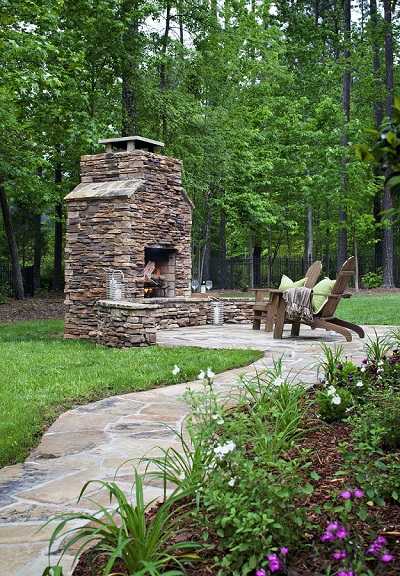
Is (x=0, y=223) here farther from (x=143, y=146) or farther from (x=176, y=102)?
(x=143, y=146)

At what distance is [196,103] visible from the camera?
16047 millimetres

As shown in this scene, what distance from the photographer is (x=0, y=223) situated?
80.3 feet

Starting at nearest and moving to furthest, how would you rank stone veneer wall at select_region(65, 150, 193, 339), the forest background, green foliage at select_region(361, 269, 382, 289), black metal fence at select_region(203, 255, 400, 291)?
1. stone veneer wall at select_region(65, 150, 193, 339)
2. the forest background
3. green foliage at select_region(361, 269, 382, 289)
4. black metal fence at select_region(203, 255, 400, 291)

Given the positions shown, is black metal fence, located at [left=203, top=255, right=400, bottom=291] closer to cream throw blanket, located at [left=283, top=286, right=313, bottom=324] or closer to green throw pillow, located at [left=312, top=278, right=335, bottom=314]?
green throw pillow, located at [left=312, top=278, right=335, bottom=314]

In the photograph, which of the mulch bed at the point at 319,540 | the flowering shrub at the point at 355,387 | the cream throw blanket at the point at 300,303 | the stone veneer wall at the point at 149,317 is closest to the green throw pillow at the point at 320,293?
the cream throw blanket at the point at 300,303

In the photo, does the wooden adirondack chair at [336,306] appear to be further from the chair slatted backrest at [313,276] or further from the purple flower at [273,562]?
the purple flower at [273,562]

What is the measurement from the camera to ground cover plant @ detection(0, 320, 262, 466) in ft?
14.0

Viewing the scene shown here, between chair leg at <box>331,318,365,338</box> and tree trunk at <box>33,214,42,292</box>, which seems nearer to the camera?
chair leg at <box>331,318,365,338</box>

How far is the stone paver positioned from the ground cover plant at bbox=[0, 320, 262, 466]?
0.54 ft

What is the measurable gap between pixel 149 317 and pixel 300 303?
85.6 inches

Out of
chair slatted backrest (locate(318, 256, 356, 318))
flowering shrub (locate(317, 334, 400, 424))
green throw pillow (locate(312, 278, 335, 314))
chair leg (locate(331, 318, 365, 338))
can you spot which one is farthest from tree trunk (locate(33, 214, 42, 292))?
flowering shrub (locate(317, 334, 400, 424))

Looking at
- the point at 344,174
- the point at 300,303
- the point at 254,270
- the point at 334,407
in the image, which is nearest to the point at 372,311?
the point at 300,303

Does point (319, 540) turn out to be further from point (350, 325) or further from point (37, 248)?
point (37, 248)

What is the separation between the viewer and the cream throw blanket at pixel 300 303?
27.0 feet
